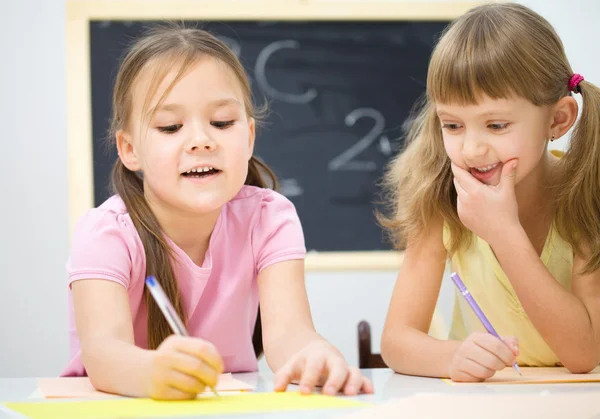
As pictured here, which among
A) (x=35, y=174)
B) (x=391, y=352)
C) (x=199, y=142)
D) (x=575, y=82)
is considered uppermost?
(x=575, y=82)

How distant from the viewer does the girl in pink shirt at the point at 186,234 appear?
1159mm

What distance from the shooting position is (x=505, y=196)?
1.26 meters

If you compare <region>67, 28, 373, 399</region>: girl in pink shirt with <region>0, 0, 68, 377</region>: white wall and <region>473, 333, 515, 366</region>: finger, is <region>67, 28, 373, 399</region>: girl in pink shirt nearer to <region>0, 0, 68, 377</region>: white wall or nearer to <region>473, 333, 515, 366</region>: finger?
<region>473, 333, 515, 366</region>: finger

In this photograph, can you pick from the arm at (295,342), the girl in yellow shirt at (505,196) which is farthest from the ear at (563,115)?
the arm at (295,342)

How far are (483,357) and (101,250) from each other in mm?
610

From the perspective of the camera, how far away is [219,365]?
0.84m

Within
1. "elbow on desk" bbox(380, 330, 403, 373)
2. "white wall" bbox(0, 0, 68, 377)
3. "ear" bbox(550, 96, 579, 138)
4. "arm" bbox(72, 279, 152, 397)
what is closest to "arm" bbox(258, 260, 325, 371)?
"elbow on desk" bbox(380, 330, 403, 373)

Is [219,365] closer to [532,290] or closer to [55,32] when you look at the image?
[532,290]

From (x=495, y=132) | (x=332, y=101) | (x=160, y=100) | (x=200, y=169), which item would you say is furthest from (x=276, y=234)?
(x=332, y=101)

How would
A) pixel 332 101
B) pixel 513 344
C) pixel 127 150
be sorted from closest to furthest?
pixel 513 344 → pixel 127 150 → pixel 332 101

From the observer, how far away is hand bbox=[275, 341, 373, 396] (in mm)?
938

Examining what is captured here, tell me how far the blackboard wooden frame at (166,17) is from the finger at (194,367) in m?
1.96

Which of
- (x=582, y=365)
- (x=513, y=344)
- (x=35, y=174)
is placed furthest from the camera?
(x=35, y=174)

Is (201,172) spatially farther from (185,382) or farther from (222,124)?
(185,382)
